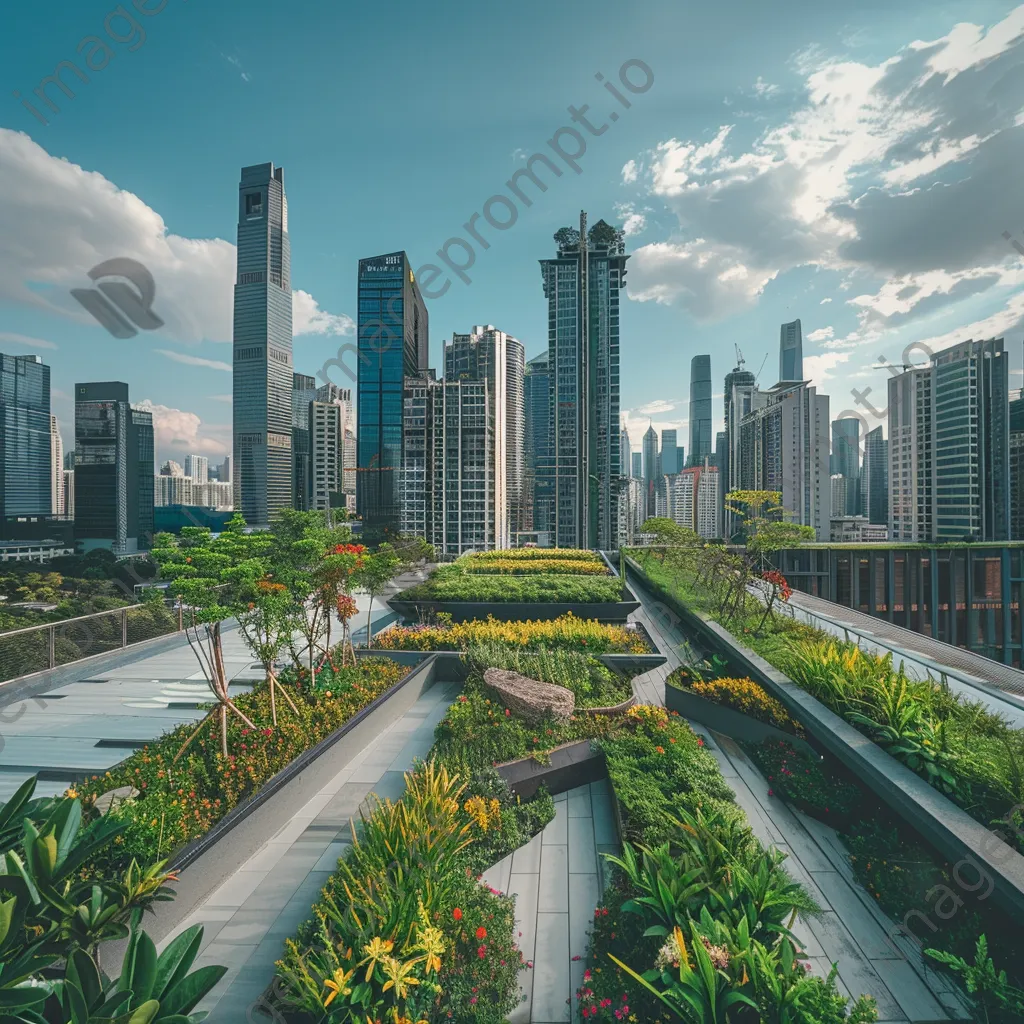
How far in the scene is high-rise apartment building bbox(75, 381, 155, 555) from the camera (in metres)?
36.7

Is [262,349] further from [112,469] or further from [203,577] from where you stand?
[203,577]

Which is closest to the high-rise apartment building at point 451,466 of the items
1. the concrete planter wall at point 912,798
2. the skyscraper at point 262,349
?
the skyscraper at point 262,349

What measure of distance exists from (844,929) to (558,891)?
5.39 ft

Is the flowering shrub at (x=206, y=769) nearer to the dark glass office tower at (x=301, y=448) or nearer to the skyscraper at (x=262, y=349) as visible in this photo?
the skyscraper at (x=262, y=349)

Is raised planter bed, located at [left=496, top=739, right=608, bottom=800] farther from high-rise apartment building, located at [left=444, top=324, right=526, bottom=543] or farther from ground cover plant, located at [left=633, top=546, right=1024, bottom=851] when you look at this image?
high-rise apartment building, located at [left=444, top=324, right=526, bottom=543]

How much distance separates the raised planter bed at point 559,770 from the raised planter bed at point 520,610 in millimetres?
4798

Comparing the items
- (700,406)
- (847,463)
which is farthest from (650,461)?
(847,463)

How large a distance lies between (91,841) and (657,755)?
3685 mm

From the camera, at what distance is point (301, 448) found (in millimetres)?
80000

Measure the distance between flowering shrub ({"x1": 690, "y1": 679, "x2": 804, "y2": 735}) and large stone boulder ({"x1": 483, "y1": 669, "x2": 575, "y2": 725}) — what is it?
159 centimetres

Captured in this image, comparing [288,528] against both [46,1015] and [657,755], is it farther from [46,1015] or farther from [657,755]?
[657,755]

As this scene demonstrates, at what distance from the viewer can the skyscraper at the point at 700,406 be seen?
172875 mm

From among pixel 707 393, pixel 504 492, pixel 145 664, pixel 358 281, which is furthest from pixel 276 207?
pixel 707 393

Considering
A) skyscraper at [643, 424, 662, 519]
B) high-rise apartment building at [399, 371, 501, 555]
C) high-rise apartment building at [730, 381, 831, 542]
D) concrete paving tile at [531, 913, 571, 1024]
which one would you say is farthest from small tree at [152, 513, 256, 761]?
skyscraper at [643, 424, 662, 519]
